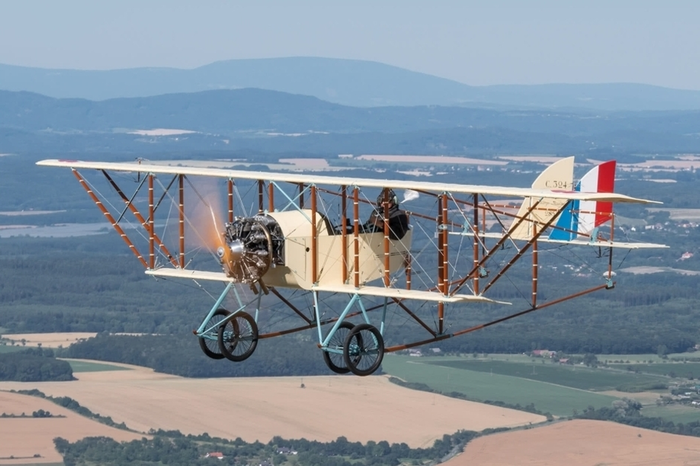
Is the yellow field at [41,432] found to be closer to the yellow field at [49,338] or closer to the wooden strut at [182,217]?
the yellow field at [49,338]

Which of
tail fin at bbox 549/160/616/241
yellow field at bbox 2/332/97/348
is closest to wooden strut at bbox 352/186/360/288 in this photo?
tail fin at bbox 549/160/616/241

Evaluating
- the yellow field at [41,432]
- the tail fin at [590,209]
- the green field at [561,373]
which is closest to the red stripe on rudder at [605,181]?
the tail fin at [590,209]

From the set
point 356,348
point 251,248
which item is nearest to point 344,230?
point 251,248

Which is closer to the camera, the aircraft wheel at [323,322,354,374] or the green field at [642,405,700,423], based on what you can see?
the aircraft wheel at [323,322,354,374]

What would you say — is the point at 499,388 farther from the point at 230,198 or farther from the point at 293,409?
the point at 230,198

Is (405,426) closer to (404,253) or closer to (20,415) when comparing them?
(20,415)

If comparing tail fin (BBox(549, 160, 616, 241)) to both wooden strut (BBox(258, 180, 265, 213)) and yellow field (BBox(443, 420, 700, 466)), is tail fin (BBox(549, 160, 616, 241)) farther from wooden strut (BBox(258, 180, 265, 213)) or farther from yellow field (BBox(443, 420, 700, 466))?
yellow field (BBox(443, 420, 700, 466))

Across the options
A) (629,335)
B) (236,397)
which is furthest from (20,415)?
(629,335)
